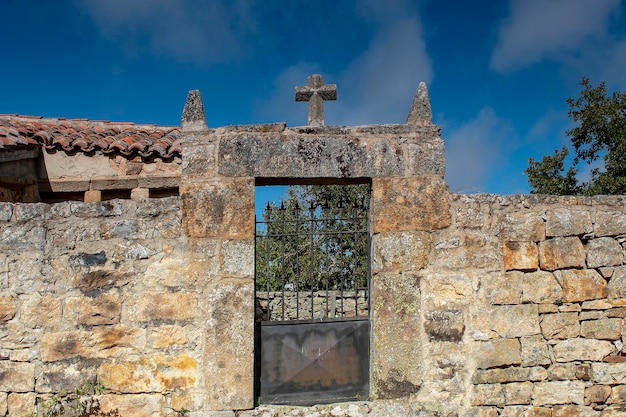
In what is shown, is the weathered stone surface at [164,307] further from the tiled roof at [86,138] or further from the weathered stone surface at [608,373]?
the tiled roof at [86,138]

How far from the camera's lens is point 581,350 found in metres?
3.57

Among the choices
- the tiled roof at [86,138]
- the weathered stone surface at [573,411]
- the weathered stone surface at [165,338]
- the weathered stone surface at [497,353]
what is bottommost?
the weathered stone surface at [573,411]

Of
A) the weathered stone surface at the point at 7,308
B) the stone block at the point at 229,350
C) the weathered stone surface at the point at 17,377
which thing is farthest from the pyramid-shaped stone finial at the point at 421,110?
the weathered stone surface at the point at 17,377

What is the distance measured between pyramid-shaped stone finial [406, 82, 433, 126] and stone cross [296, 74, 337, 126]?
2.16ft

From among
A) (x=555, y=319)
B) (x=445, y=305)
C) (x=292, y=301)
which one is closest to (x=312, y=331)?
(x=445, y=305)

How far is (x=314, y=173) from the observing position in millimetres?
3508

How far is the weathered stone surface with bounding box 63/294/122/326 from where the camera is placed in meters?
3.44

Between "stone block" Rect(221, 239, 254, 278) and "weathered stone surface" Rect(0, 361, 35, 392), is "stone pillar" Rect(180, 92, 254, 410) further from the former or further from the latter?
"weathered stone surface" Rect(0, 361, 35, 392)

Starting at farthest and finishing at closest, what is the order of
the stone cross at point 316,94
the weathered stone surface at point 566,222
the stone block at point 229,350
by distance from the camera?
the stone cross at point 316,94 < the weathered stone surface at point 566,222 < the stone block at point 229,350

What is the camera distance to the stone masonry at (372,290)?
3.41 m

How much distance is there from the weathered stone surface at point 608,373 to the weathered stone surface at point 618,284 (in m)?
0.53

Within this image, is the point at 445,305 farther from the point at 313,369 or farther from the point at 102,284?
the point at 102,284

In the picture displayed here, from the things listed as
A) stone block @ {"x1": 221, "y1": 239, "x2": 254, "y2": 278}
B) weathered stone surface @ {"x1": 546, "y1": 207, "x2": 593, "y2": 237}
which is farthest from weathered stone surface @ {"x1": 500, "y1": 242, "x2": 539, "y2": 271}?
stone block @ {"x1": 221, "y1": 239, "x2": 254, "y2": 278}

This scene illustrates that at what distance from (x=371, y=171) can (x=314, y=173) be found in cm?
43
